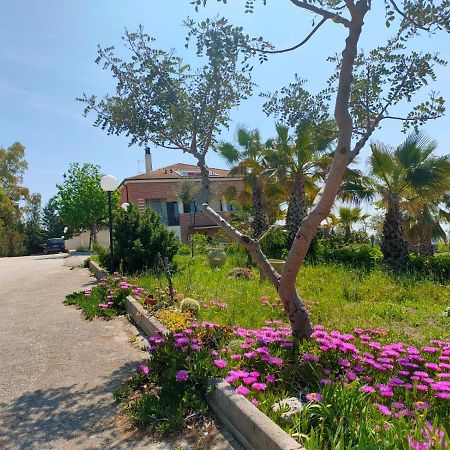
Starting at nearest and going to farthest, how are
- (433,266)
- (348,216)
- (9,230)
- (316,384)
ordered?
(316,384) < (433,266) < (348,216) < (9,230)

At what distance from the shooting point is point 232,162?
57.5 feet

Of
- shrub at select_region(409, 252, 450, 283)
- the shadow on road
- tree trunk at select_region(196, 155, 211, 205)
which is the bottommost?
the shadow on road

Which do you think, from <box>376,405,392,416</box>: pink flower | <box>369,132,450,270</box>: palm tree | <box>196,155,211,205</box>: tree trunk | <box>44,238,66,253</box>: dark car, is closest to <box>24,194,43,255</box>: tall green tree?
<box>44,238,66,253</box>: dark car

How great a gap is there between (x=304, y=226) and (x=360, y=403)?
1694 millimetres

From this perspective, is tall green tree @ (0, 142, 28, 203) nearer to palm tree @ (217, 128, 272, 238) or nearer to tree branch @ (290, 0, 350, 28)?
palm tree @ (217, 128, 272, 238)

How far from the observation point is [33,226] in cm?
4966

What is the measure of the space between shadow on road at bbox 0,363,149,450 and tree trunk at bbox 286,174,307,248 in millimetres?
11800

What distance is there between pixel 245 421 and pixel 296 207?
43.0ft

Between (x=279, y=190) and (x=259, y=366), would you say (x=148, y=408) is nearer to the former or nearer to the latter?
(x=259, y=366)

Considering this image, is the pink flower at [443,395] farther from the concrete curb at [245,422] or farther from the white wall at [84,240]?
the white wall at [84,240]

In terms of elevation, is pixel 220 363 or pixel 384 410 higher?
pixel 220 363

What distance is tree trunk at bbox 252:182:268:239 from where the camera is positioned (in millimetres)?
16391

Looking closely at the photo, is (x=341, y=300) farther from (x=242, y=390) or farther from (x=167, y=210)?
(x=167, y=210)

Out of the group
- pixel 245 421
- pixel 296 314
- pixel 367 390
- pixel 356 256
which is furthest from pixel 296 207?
pixel 245 421
